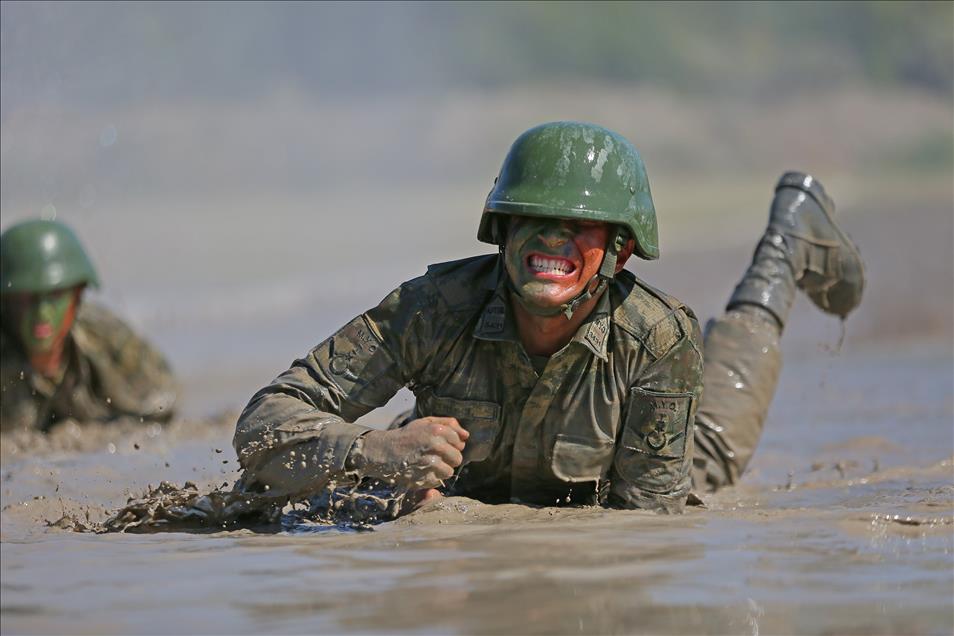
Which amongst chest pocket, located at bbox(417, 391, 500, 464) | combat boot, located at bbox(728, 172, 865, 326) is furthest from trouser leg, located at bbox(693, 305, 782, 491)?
chest pocket, located at bbox(417, 391, 500, 464)

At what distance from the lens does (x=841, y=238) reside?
290 inches

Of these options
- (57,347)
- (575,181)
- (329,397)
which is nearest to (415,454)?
(329,397)

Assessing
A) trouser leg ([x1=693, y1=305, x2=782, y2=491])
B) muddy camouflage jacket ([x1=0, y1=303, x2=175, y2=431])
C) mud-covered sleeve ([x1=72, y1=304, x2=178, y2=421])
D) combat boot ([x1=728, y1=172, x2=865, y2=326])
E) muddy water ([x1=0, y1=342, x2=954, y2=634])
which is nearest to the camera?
muddy water ([x1=0, y1=342, x2=954, y2=634])

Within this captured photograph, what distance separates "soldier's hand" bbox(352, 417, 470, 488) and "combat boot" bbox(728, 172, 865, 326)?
2713mm

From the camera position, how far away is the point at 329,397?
198 inches

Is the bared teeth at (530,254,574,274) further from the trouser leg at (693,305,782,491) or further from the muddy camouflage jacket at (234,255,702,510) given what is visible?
the trouser leg at (693,305,782,491)

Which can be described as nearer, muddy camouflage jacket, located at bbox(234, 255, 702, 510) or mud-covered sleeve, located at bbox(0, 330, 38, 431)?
muddy camouflage jacket, located at bbox(234, 255, 702, 510)

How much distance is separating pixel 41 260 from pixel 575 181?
5.24m

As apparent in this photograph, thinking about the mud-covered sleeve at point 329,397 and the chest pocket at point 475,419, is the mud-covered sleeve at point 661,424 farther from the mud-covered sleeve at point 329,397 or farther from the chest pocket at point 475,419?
the mud-covered sleeve at point 329,397

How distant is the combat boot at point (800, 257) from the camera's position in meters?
7.15

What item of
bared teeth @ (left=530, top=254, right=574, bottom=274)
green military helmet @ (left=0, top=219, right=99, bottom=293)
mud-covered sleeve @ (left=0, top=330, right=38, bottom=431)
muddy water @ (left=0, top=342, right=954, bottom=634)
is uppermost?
green military helmet @ (left=0, top=219, right=99, bottom=293)

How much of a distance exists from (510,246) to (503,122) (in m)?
33.6

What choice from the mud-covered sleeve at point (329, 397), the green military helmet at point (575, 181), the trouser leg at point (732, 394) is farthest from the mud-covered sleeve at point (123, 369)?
the green military helmet at point (575, 181)

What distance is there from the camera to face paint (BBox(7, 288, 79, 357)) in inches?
366
